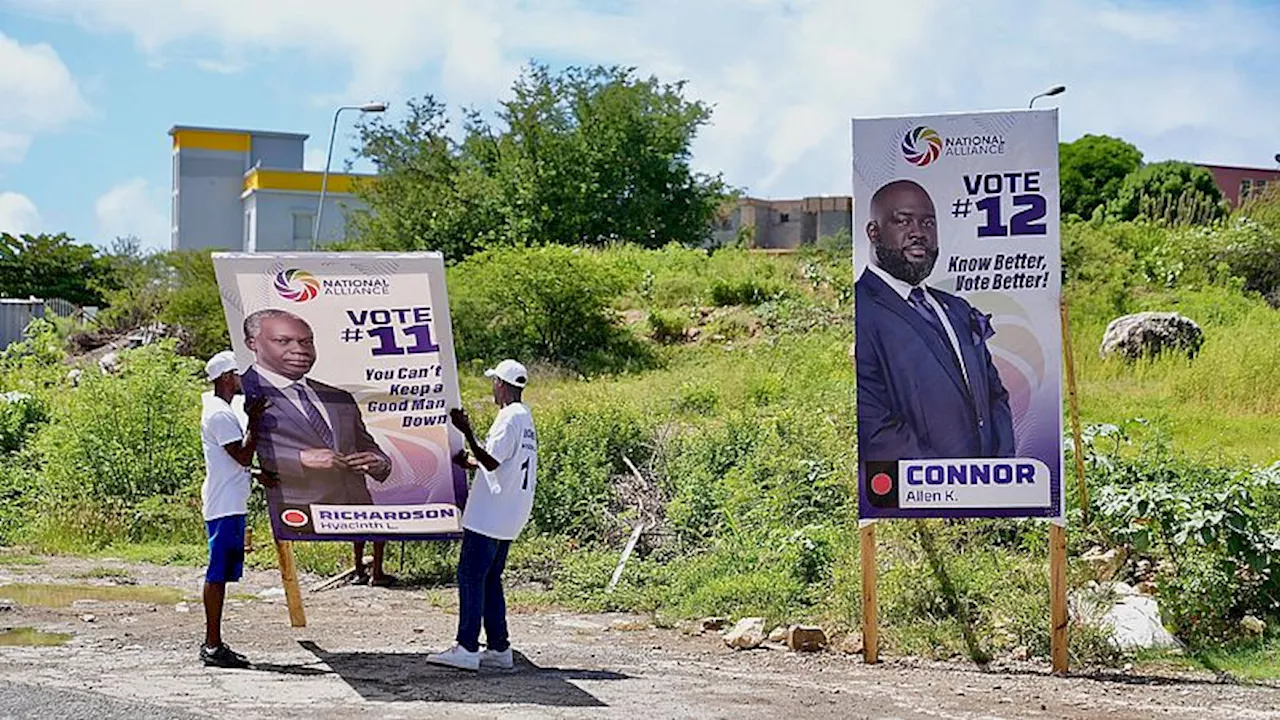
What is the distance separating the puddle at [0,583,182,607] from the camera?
1359 cm

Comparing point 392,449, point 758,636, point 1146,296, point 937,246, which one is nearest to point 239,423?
point 392,449

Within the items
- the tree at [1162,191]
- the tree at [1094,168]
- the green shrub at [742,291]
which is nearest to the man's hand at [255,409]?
the green shrub at [742,291]

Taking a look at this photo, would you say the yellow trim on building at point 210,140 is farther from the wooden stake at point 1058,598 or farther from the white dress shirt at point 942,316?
the wooden stake at point 1058,598

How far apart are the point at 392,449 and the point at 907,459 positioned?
3511 millimetres

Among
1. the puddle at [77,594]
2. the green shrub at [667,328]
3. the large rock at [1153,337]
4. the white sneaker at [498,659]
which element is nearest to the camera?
the white sneaker at [498,659]

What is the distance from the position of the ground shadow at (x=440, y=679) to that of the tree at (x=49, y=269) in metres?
57.5

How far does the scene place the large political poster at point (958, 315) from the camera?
1033 cm

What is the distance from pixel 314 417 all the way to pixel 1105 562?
20.4 feet

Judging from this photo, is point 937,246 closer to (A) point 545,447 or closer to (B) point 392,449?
(B) point 392,449

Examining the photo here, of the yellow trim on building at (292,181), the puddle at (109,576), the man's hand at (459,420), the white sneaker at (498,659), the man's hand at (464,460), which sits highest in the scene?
the yellow trim on building at (292,181)

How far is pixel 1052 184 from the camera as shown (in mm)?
10289

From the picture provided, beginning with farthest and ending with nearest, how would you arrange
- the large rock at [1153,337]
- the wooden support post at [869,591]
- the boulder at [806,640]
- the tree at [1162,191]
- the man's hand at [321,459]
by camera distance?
1. the tree at [1162,191]
2. the large rock at [1153,337]
3. the boulder at [806,640]
4. the man's hand at [321,459]
5. the wooden support post at [869,591]

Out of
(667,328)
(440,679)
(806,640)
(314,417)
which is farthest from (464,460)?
(667,328)

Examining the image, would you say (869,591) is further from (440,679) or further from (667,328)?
(667,328)
